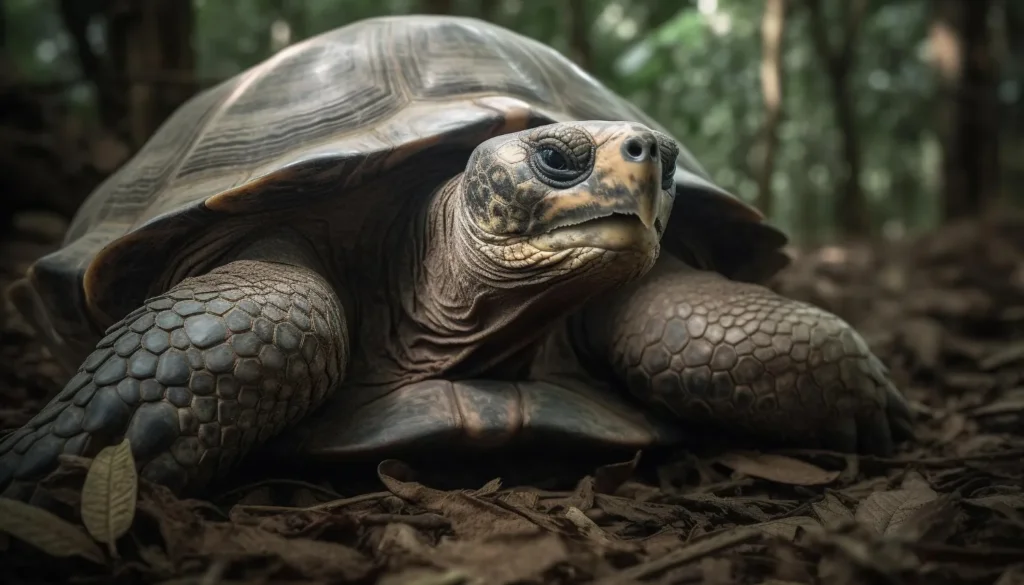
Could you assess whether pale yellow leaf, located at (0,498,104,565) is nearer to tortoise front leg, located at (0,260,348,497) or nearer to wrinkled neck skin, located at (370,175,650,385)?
tortoise front leg, located at (0,260,348,497)

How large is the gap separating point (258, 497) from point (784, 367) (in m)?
1.66

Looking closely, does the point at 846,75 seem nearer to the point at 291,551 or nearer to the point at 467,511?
the point at 467,511

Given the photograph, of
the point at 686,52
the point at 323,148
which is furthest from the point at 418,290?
the point at 686,52

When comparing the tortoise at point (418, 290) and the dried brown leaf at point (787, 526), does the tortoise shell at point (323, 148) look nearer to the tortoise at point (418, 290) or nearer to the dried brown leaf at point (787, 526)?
the tortoise at point (418, 290)

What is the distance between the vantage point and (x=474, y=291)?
2.40 meters

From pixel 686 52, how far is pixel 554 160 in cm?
668

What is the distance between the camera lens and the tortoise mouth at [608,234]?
6.61ft

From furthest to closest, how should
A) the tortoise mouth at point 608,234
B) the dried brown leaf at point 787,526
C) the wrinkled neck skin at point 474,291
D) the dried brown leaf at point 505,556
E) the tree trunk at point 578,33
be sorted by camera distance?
the tree trunk at point 578,33 → the wrinkled neck skin at point 474,291 → the tortoise mouth at point 608,234 → the dried brown leaf at point 787,526 → the dried brown leaf at point 505,556

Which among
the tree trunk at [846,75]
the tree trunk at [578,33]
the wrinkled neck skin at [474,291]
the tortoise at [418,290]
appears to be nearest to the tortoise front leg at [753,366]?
the tortoise at [418,290]

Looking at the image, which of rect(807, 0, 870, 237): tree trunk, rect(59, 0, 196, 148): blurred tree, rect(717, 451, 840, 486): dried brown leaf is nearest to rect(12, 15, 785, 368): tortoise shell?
rect(717, 451, 840, 486): dried brown leaf

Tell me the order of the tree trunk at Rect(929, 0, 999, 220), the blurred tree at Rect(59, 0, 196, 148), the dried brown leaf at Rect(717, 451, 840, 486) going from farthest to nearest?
the tree trunk at Rect(929, 0, 999, 220)
the blurred tree at Rect(59, 0, 196, 148)
the dried brown leaf at Rect(717, 451, 840, 486)

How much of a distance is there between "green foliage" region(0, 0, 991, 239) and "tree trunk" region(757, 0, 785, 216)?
0.37 meters

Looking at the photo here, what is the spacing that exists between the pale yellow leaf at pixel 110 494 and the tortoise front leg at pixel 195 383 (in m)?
0.12

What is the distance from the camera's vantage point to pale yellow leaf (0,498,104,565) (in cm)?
152
